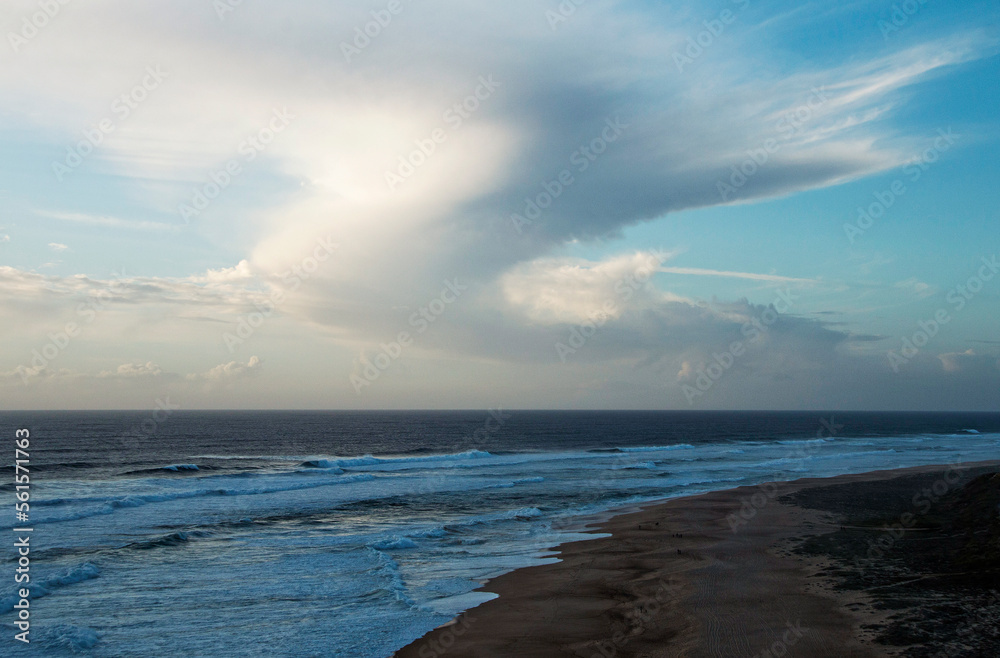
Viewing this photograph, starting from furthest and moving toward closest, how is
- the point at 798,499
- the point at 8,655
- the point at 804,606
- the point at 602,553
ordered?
1. the point at 798,499
2. the point at 602,553
3. the point at 804,606
4. the point at 8,655

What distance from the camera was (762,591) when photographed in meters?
17.3

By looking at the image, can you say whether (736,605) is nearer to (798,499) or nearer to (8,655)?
(8,655)

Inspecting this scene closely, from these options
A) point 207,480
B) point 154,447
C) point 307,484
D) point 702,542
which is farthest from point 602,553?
point 154,447

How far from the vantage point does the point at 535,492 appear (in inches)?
1575

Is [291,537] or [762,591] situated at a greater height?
[762,591]

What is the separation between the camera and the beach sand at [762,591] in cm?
1324

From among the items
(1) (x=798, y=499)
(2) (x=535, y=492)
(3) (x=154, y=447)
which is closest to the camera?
(1) (x=798, y=499)

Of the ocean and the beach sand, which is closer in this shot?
the beach sand

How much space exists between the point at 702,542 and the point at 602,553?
4.92m

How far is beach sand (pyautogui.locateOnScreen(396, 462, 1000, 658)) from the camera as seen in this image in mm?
13242

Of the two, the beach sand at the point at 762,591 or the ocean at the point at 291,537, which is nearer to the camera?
the beach sand at the point at 762,591

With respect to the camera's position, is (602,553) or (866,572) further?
(602,553)

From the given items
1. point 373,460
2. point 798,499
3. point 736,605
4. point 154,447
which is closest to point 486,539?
point 736,605

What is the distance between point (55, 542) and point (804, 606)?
27955 millimetres
